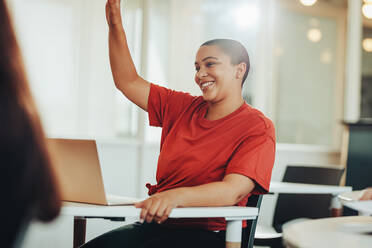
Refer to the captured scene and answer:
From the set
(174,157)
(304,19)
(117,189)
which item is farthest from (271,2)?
(174,157)

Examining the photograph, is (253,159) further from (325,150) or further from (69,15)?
(69,15)

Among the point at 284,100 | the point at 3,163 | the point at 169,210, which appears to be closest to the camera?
the point at 3,163

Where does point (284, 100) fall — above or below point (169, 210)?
above

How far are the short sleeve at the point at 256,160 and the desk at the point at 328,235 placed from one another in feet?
1.56

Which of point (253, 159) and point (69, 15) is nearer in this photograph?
point (253, 159)

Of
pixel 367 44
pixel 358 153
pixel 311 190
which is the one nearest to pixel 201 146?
pixel 311 190

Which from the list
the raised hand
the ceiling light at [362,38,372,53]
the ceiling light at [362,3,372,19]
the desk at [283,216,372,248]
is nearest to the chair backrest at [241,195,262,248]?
the desk at [283,216,372,248]

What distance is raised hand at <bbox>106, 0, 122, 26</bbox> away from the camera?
6.43 ft

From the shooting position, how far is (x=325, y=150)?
4926mm

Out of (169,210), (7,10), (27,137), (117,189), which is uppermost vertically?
(7,10)

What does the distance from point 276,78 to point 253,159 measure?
362 centimetres

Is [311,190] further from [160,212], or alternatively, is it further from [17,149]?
[17,149]

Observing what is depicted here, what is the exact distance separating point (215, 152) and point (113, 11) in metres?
0.67

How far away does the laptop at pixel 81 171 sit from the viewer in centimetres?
155
